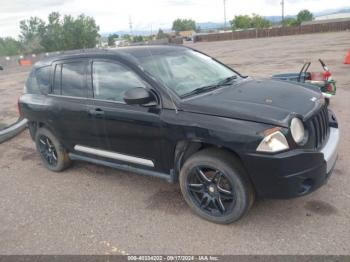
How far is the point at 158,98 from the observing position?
12.4 feet

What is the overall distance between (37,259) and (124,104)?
5.97ft

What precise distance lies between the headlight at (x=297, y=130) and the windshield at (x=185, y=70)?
3.77 ft

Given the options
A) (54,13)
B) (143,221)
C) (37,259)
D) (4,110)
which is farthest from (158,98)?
(54,13)

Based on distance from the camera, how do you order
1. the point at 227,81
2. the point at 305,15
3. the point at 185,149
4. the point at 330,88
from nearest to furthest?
1. the point at 185,149
2. the point at 227,81
3. the point at 330,88
4. the point at 305,15

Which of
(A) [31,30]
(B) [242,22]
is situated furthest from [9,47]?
(B) [242,22]

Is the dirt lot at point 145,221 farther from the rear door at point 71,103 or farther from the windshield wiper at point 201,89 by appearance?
the windshield wiper at point 201,89

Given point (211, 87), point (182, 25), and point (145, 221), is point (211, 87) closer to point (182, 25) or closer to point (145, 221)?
point (145, 221)

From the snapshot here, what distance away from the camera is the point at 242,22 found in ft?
338

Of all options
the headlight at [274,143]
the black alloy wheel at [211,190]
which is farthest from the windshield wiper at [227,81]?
the headlight at [274,143]

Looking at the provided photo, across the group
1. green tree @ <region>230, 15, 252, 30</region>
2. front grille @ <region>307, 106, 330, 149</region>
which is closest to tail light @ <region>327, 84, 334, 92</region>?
front grille @ <region>307, 106, 330, 149</region>

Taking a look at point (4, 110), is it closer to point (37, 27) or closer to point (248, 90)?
point (248, 90)

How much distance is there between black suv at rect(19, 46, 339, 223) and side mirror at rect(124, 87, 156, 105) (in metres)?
0.01

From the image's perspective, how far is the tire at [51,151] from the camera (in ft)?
17.0

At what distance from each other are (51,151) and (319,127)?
149 inches
